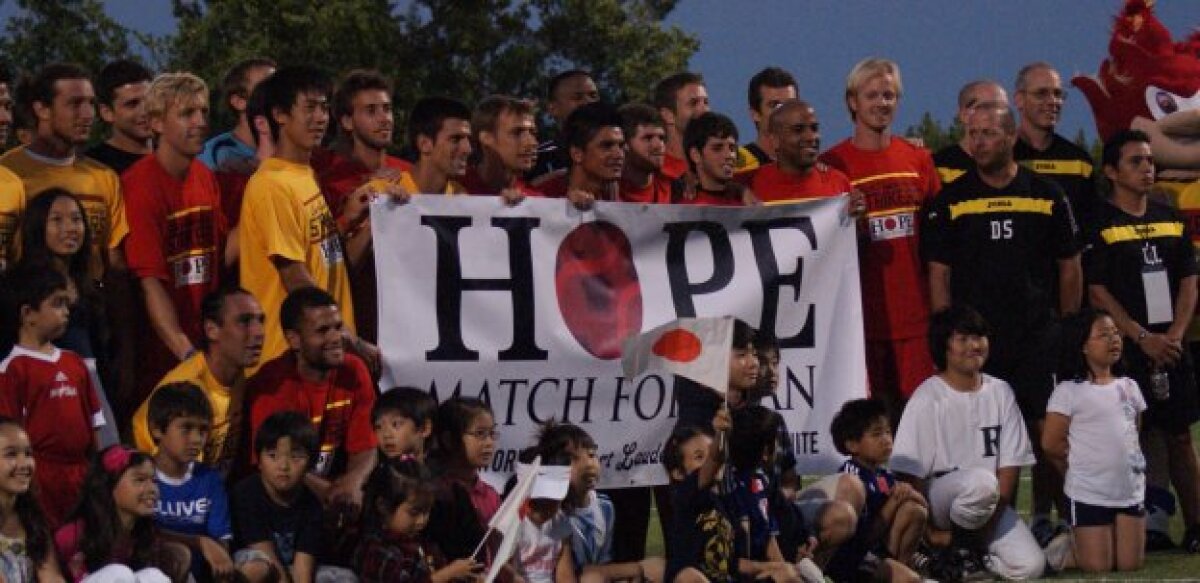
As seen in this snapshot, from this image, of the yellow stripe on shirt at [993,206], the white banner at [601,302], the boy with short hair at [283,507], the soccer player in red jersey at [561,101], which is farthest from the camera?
the soccer player in red jersey at [561,101]

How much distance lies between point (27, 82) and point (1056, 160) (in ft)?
15.8

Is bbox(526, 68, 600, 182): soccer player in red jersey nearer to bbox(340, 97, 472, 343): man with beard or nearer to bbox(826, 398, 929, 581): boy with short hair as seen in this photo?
A: bbox(340, 97, 472, 343): man with beard

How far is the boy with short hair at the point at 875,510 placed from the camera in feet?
32.2

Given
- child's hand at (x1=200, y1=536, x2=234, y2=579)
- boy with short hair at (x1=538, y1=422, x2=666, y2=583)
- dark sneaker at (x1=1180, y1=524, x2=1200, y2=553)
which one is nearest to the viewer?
child's hand at (x1=200, y1=536, x2=234, y2=579)

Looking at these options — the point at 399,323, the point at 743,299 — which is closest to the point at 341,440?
the point at 399,323

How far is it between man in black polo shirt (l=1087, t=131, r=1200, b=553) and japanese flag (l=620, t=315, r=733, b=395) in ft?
9.90

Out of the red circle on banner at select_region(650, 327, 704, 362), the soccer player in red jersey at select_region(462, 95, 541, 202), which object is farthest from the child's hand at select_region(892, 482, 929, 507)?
the soccer player in red jersey at select_region(462, 95, 541, 202)

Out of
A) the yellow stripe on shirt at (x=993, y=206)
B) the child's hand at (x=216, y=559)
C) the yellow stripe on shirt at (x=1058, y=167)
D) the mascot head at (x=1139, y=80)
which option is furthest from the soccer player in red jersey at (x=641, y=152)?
the mascot head at (x=1139, y=80)

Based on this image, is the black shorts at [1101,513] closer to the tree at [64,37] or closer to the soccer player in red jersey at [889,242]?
the soccer player in red jersey at [889,242]

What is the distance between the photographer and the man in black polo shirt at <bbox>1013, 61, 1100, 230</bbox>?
37.2ft

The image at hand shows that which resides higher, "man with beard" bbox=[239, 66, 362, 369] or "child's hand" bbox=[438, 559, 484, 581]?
"man with beard" bbox=[239, 66, 362, 369]

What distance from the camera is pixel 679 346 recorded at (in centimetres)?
888

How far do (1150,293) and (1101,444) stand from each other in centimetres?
105

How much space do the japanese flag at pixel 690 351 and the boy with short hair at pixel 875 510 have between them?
122 cm
